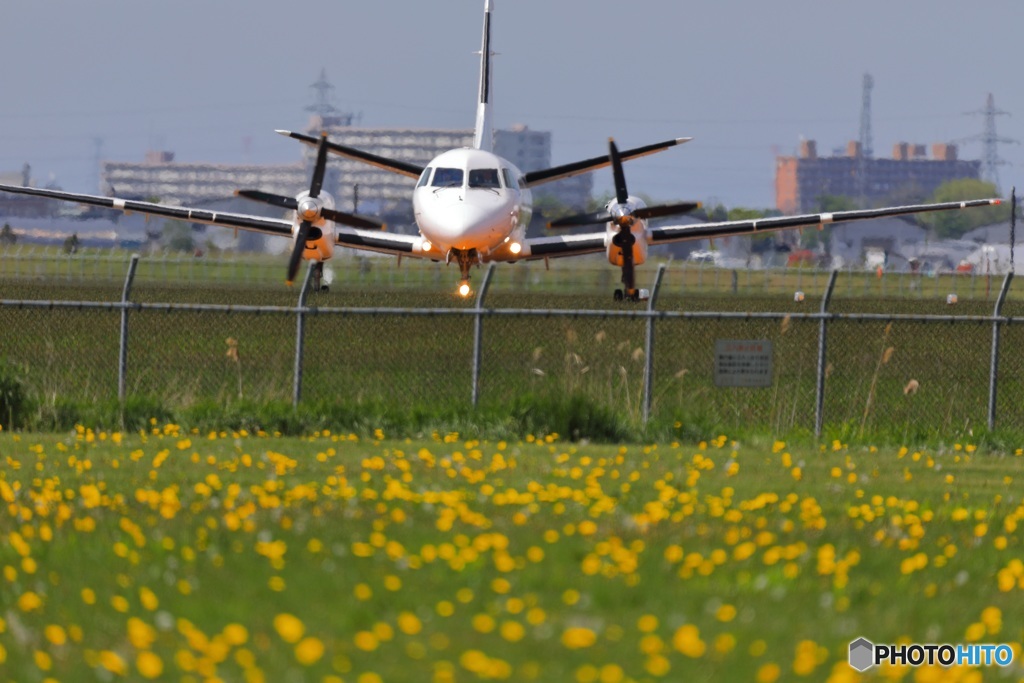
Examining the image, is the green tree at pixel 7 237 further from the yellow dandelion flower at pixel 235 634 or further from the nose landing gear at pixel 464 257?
the yellow dandelion flower at pixel 235 634

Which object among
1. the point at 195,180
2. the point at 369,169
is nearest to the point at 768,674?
the point at 195,180

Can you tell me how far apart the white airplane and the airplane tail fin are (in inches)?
212

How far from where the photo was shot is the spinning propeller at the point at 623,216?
32.3 m

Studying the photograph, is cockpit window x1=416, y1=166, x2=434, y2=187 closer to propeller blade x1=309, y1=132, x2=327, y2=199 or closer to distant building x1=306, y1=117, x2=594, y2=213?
propeller blade x1=309, y1=132, x2=327, y2=199

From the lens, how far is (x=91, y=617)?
7.70 metres

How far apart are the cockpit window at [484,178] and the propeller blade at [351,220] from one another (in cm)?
201

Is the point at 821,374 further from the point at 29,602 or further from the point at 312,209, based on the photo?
the point at 312,209

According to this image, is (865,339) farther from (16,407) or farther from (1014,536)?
(1014,536)

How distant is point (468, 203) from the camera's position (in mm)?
31594

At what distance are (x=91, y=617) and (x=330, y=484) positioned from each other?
4768 mm

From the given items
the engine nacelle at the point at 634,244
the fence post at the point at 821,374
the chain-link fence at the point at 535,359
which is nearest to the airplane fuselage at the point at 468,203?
the chain-link fence at the point at 535,359

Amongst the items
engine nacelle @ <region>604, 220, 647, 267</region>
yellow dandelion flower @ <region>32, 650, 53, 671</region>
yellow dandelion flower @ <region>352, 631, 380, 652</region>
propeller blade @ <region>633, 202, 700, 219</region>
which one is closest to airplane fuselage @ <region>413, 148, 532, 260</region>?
engine nacelle @ <region>604, 220, 647, 267</region>

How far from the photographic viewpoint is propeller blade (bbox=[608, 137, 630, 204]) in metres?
31.7

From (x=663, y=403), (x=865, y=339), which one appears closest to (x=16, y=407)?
(x=663, y=403)
